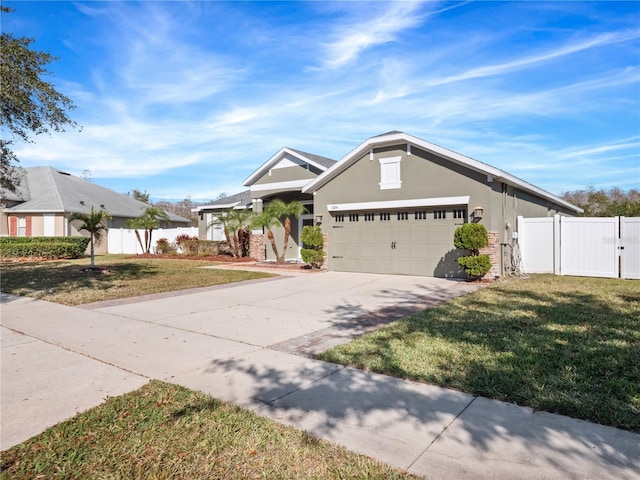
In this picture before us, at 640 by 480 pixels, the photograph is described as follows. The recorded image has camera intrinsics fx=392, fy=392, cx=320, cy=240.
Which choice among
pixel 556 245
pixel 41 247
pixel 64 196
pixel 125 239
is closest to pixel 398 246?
pixel 556 245

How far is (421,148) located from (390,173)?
1.36 m

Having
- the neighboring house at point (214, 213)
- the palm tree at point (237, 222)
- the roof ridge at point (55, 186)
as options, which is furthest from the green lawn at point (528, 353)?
the roof ridge at point (55, 186)

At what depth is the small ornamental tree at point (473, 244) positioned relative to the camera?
1131 cm

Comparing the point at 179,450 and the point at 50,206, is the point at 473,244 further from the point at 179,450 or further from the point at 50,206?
the point at 50,206

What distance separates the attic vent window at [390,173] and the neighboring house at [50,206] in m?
20.1

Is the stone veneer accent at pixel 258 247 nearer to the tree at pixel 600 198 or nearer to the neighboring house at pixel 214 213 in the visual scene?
the neighboring house at pixel 214 213

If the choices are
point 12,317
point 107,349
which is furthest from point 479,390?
point 12,317

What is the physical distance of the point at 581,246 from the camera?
12.5 meters

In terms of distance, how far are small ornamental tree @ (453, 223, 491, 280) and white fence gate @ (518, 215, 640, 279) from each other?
9.96 ft

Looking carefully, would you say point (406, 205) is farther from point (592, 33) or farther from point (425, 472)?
point (425, 472)

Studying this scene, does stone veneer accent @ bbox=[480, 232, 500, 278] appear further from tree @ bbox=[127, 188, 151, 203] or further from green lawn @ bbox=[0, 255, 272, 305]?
tree @ bbox=[127, 188, 151, 203]

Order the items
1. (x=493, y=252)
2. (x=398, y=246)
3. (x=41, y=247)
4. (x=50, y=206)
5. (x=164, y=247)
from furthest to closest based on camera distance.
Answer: (x=164, y=247) → (x=50, y=206) → (x=41, y=247) → (x=398, y=246) → (x=493, y=252)

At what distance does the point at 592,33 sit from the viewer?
10.4m

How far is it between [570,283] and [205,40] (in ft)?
40.8
